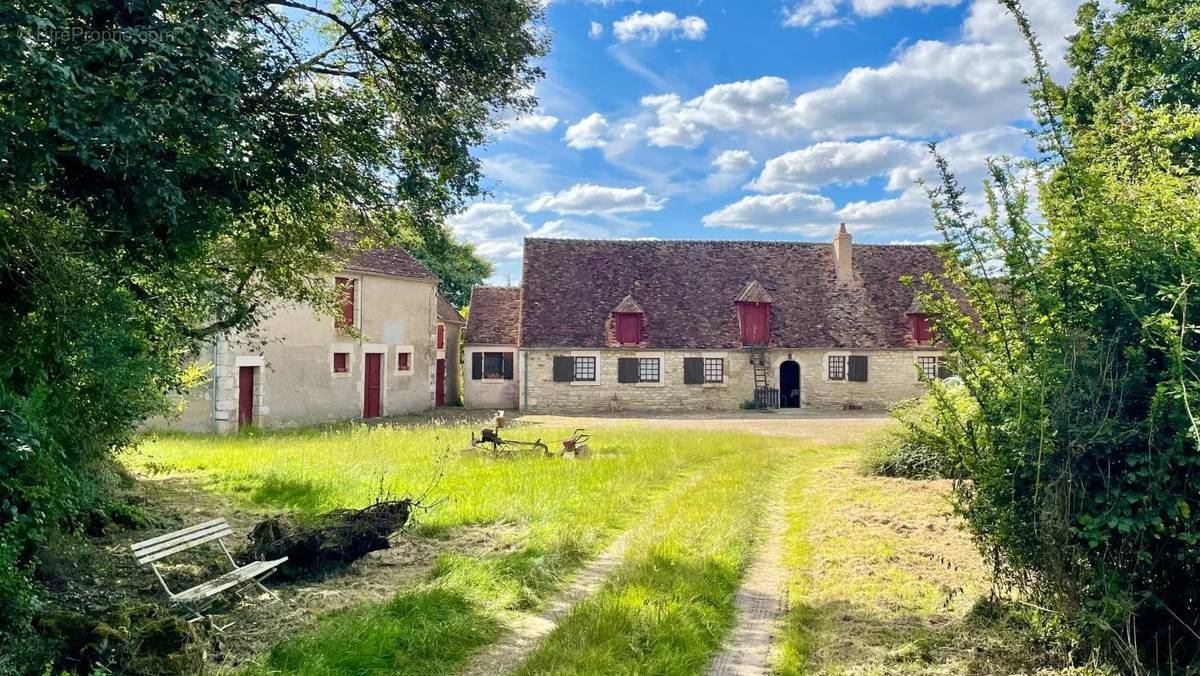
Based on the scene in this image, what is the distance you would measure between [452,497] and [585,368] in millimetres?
17936

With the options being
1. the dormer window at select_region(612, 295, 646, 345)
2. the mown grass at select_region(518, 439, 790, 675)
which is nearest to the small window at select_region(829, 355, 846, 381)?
the dormer window at select_region(612, 295, 646, 345)

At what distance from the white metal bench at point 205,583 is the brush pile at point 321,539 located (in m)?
0.25

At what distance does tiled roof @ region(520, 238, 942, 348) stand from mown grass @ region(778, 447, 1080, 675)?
18140mm

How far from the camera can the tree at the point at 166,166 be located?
4.50 m

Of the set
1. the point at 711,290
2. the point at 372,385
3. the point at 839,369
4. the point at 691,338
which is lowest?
the point at 372,385

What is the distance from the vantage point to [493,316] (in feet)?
98.2

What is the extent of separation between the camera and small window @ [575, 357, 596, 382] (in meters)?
27.4

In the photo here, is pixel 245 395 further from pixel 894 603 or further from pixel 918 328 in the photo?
pixel 918 328

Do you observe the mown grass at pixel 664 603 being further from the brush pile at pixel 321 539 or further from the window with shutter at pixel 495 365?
the window with shutter at pixel 495 365

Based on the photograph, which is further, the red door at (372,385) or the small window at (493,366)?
the small window at (493,366)

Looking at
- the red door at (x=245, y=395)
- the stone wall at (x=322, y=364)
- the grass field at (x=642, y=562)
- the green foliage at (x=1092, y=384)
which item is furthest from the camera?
the red door at (x=245, y=395)

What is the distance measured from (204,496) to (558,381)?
17.3 m

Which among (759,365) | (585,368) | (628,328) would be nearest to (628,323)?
(628,328)

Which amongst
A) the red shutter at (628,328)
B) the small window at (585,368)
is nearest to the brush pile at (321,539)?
the small window at (585,368)
